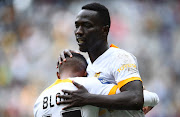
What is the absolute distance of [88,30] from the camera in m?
2.58

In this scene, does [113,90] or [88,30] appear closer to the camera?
[113,90]

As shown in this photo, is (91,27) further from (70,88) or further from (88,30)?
(70,88)

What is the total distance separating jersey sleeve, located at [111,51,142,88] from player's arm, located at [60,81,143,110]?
0.23ft

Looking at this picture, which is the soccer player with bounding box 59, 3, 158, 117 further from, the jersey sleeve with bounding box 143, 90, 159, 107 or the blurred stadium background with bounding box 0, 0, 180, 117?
the blurred stadium background with bounding box 0, 0, 180, 117

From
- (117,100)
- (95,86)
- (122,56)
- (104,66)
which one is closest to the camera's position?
(117,100)

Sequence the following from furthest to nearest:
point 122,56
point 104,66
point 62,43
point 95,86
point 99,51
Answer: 1. point 62,43
2. point 99,51
3. point 104,66
4. point 122,56
5. point 95,86

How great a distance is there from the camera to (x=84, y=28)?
2.59m

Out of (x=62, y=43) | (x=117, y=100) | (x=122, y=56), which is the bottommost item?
(x=62, y=43)

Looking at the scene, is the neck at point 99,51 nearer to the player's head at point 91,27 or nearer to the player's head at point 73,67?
the player's head at point 91,27

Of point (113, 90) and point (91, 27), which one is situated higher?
point (91, 27)

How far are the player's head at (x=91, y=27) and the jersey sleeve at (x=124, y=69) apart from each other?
0.28 metres

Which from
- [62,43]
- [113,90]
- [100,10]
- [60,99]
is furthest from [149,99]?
[62,43]

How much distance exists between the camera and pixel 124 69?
232 cm

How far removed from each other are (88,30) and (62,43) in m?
4.50
